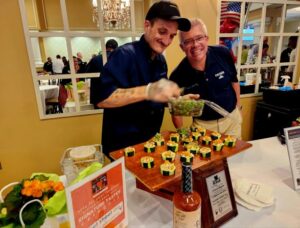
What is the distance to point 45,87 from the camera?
2039 mm

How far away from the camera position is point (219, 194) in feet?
2.25

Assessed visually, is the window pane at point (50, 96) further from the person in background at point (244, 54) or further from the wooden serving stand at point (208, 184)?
the person in background at point (244, 54)

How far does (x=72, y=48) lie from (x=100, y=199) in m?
1.75

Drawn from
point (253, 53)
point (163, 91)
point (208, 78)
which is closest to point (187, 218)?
point (163, 91)

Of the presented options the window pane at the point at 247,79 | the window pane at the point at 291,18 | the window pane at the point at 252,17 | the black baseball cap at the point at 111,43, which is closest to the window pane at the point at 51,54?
the black baseball cap at the point at 111,43

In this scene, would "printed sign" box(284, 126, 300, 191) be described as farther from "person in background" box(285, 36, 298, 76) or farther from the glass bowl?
"person in background" box(285, 36, 298, 76)

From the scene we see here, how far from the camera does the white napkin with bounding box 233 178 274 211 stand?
0.75m

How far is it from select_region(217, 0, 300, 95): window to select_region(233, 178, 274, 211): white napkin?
1993 millimetres

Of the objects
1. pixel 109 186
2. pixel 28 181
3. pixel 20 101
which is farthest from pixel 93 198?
pixel 20 101

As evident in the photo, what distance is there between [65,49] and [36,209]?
180cm

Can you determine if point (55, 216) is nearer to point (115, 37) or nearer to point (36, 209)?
point (36, 209)

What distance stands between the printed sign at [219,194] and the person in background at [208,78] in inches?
30.3

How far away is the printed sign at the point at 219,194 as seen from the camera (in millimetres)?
666

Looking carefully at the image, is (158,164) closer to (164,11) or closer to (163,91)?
(163,91)
